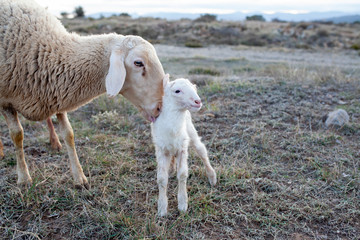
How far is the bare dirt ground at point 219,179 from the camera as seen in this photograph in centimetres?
288

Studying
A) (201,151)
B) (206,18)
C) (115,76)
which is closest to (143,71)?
(115,76)

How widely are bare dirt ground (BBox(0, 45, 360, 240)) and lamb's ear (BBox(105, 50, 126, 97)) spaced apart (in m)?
1.06

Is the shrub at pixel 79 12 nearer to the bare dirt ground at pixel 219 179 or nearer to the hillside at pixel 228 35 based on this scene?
the hillside at pixel 228 35

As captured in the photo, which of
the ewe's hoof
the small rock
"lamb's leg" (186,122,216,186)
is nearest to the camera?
"lamb's leg" (186,122,216,186)

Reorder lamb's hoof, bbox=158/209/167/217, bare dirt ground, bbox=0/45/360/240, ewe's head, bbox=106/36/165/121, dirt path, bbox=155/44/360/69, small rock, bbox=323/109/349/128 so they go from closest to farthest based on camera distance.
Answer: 1. bare dirt ground, bbox=0/45/360/240
2. lamb's hoof, bbox=158/209/167/217
3. ewe's head, bbox=106/36/165/121
4. small rock, bbox=323/109/349/128
5. dirt path, bbox=155/44/360/69

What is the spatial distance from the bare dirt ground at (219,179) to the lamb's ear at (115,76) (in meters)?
1.06

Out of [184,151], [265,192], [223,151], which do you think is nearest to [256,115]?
[223,151]

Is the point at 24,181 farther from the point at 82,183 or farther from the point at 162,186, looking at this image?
the point at 162,186

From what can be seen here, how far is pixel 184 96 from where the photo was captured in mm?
2930

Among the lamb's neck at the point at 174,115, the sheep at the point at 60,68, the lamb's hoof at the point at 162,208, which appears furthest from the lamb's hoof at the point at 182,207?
the sheep at the point at 60,68

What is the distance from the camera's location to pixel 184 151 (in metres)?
3.11

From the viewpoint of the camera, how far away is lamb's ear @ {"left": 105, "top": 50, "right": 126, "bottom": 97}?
10.1 ft

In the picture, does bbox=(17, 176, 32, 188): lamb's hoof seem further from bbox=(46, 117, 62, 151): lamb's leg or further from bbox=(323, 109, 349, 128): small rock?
bbox=(323, 109, 349, 128): small rock

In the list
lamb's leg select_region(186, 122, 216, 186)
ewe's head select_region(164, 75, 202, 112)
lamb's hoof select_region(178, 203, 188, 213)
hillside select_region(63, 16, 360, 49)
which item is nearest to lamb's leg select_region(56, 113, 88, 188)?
lamb's hoof select_region(178, 203, 188, 213)
